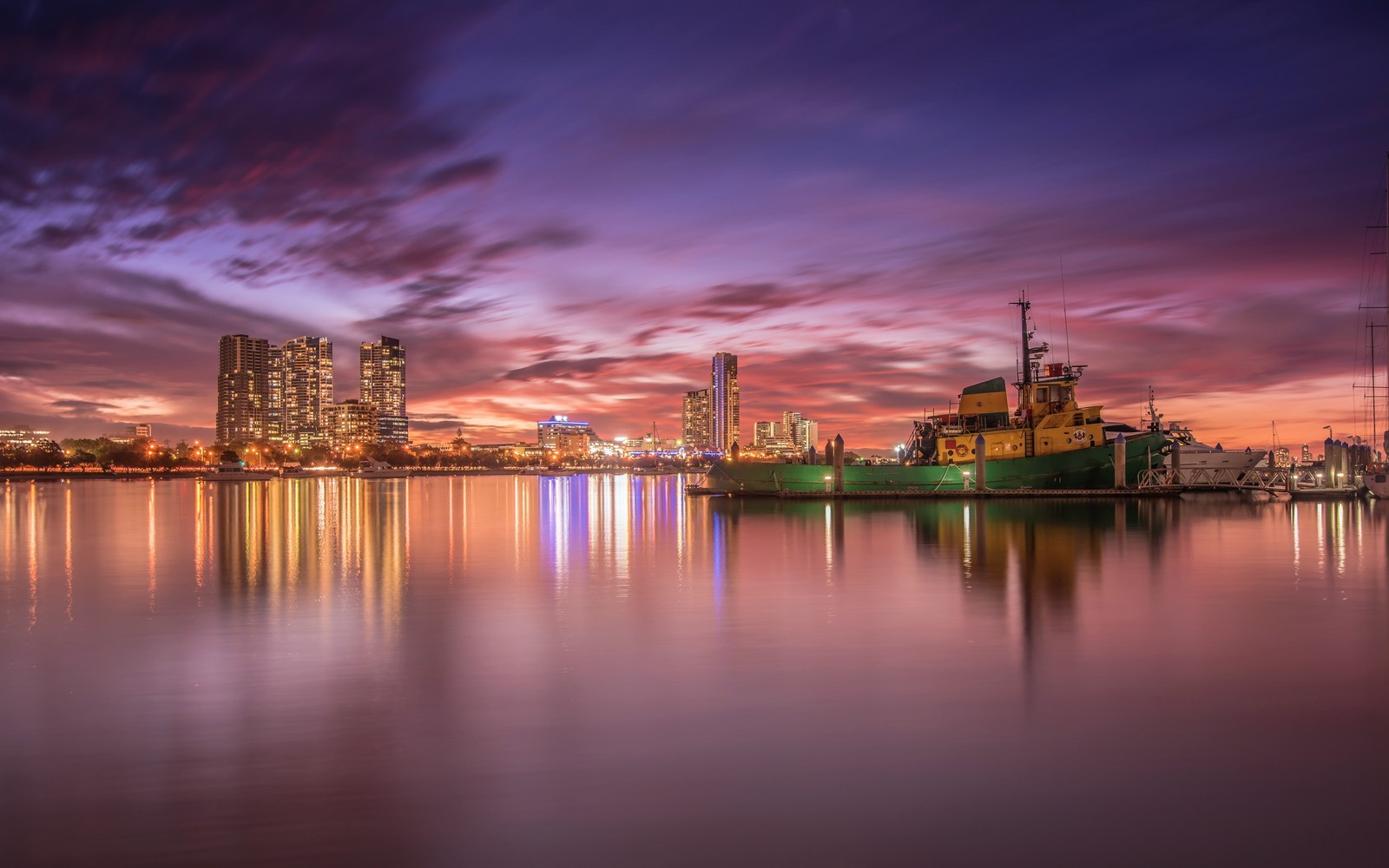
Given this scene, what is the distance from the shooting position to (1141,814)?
5969 mm

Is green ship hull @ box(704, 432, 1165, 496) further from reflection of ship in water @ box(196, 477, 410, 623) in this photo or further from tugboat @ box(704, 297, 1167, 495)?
reflection of ship in water @ box(196, 477, 410, 623)

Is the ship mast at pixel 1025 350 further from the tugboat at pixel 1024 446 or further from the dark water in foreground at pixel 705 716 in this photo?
the dark water in foreground at pixel 705 716

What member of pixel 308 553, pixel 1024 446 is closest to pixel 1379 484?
pixel 1024 446

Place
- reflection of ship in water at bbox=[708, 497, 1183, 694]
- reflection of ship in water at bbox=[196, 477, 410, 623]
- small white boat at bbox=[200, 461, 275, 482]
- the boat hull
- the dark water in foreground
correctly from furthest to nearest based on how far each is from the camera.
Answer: small white boat at bbox=[200, 461, 275, 482], the boat hull, reflection of ship in water at bbox=[196, 477, 410, 623], reflection of ship in water at bbox=[708, 497, 1183, 694], the dark water in foreground

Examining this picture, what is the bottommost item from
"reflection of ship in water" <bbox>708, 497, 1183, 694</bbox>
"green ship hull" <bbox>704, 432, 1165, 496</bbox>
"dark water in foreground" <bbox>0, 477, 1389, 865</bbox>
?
"reflection of ship in water" <bbox>708, 497, 1183, 694</bbox>

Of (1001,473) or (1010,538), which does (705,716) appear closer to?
(1010,538)

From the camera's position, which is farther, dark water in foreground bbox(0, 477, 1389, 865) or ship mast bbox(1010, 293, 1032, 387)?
ship mast bbox(1010, 293, 1032, 387)

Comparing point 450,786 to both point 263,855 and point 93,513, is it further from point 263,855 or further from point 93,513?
point 93,513

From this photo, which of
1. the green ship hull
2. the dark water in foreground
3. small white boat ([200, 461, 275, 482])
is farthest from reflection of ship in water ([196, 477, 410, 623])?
small white boat ([200, 461, 275, 482])

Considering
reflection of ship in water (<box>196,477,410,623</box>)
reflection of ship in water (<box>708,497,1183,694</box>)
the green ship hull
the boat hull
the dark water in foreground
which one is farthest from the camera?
the green ship hull

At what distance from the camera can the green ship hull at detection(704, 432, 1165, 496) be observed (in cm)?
4634

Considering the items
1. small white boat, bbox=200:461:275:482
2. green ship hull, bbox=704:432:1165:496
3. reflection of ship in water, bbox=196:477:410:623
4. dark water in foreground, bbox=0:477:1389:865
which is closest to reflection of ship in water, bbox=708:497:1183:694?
dark water in foreground, bbox=0:477:1389:865

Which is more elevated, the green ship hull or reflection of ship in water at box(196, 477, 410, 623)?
the green ship hull

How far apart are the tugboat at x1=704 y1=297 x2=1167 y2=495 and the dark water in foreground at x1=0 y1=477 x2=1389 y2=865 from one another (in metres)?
26.8
